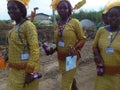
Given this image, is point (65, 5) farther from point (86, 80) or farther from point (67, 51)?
point (86, 80)

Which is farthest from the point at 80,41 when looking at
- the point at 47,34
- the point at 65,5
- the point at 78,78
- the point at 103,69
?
the point at 47,34

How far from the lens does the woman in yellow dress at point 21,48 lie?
193 inches

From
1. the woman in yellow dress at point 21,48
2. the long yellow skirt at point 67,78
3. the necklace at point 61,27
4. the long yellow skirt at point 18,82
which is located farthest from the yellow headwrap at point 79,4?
the long yellow skirt at point 18,82

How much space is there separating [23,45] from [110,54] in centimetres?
129

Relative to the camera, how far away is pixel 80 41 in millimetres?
6594

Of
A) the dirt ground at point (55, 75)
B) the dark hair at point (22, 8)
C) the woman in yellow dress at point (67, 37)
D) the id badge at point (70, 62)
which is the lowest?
the dirt ground at point (55, 75)

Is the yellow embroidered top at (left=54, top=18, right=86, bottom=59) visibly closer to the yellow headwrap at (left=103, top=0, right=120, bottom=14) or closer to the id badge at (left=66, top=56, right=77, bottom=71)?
the id badge at (left=66, top=56, right=77, bottom=71)

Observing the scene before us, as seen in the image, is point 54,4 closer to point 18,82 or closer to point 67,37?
point 67,37

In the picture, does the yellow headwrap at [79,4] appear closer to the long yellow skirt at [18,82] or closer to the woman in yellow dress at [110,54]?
the woman in yellow dress at [110,54]

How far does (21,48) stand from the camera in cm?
500

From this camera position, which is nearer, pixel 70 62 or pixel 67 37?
pixel 70 62

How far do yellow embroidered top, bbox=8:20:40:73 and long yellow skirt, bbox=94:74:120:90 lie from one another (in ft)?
3.41

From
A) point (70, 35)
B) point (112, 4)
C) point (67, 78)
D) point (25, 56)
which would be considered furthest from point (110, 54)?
point (67, 78)

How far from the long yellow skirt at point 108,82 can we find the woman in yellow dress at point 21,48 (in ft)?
3.19
